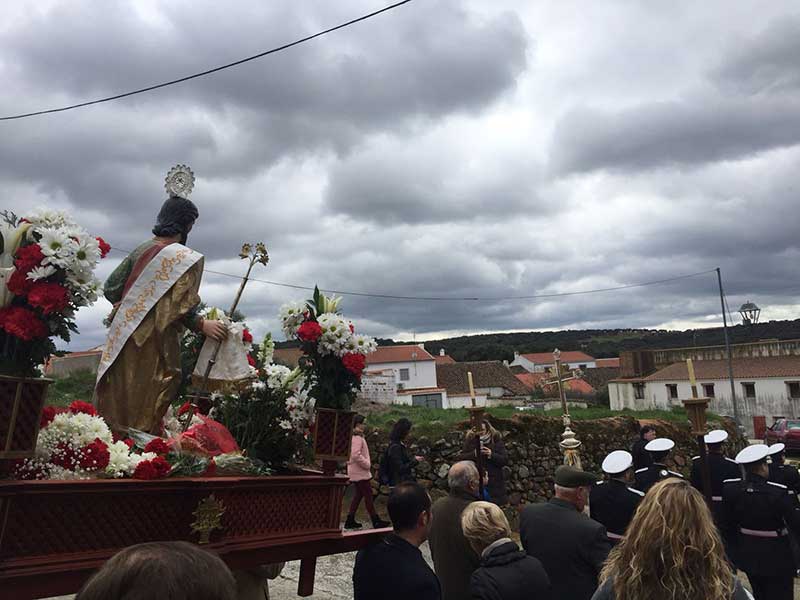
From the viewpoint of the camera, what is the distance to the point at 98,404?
4195 mm

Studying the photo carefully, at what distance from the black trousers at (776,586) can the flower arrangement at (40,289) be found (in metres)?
5.73

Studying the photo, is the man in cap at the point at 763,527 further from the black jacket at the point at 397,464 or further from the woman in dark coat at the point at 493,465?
the black jacket at the point at 397,464

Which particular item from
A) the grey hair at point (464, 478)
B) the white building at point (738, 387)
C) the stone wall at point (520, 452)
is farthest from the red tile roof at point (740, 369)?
the grey hair at point (464, 478)

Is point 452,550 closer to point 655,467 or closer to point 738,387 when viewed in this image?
point 655,467

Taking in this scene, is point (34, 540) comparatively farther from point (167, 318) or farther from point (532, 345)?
point (532, 345)

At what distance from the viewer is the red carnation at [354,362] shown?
4.39 m

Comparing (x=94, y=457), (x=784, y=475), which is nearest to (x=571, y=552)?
(x=94, y=457)

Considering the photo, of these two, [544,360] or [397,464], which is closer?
[397,464]

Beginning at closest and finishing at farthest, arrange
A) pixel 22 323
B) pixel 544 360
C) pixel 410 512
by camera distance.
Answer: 1. pixel 22 323
2. pixel 410 512
3. pixel 544 360

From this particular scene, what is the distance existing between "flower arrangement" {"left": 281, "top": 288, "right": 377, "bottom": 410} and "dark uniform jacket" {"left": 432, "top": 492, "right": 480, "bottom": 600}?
98cm

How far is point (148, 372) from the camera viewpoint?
4227mm

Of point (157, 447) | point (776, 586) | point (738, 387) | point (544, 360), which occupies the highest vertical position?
point (544, 360)

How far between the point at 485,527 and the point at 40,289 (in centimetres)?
256

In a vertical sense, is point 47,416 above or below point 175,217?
below
